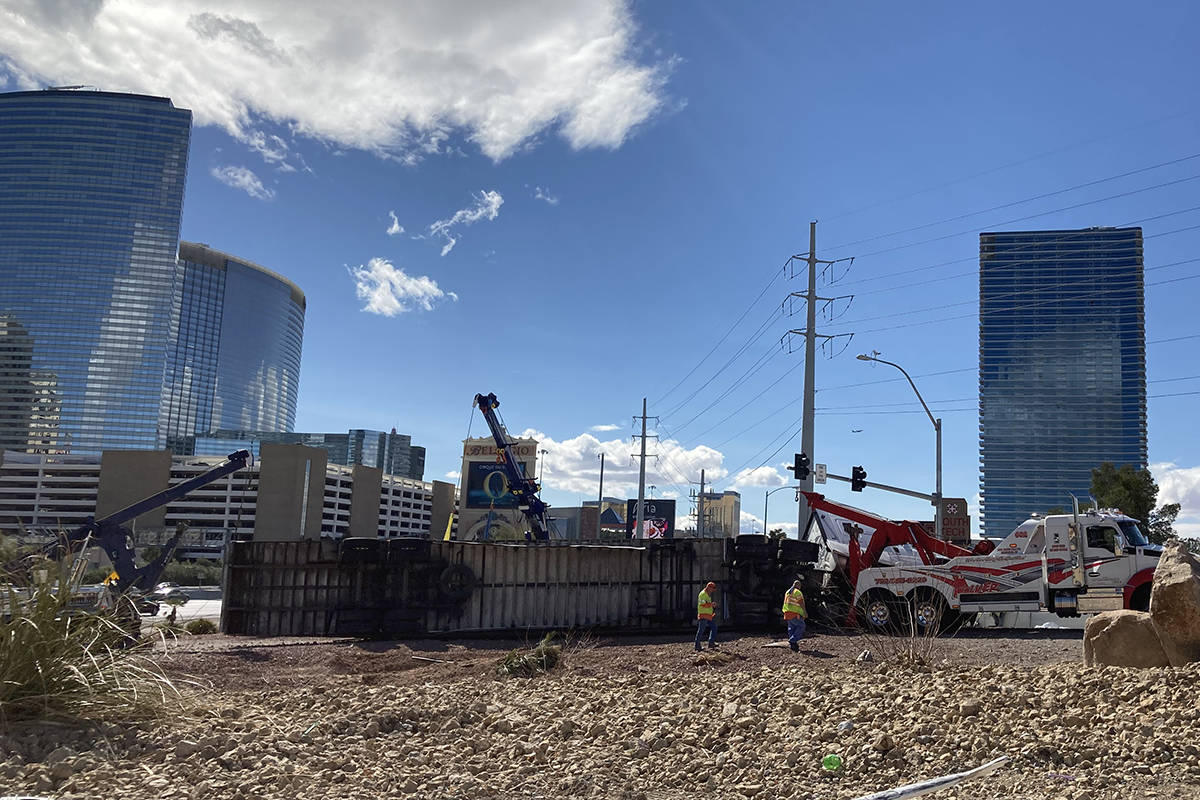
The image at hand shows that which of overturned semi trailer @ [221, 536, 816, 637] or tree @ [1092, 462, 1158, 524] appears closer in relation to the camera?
overturned semi trailer @ [221, 536, 816, 637]

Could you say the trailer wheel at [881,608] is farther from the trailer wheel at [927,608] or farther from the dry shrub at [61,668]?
the dry shrub at [61,668]

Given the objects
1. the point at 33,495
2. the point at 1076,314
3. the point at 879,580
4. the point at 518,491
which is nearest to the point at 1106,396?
the point at 1076,314

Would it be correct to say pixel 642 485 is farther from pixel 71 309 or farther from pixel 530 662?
pixel 71 309

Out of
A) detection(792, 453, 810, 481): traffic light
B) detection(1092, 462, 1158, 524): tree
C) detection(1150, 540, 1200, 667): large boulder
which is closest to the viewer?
detection(1150, 540, 1200, 667): large boulder

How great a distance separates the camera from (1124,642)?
33.2 ft

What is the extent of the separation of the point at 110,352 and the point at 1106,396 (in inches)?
7519

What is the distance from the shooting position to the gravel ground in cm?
738

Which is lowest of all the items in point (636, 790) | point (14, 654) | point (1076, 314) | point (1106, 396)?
point (636, 790)

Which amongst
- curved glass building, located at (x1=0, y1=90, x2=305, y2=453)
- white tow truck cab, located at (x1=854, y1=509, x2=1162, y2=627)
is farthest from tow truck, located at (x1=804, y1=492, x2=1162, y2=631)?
curved glass building, located at (x1=0, y1=90, x2=305, y2=453)

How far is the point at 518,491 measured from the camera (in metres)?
55.8

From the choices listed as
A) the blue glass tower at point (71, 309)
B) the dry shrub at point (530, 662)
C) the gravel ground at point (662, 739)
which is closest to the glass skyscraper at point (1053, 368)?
the dry shrub at point (530, 662)

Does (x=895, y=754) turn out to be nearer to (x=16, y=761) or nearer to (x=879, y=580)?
(x=16, y=761)

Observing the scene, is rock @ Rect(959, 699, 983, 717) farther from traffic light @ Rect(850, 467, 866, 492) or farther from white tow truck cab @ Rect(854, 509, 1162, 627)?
traffic light @ Rect(850, 467, 866, 492)

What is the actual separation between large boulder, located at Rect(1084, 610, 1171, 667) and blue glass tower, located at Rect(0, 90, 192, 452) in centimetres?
21151
